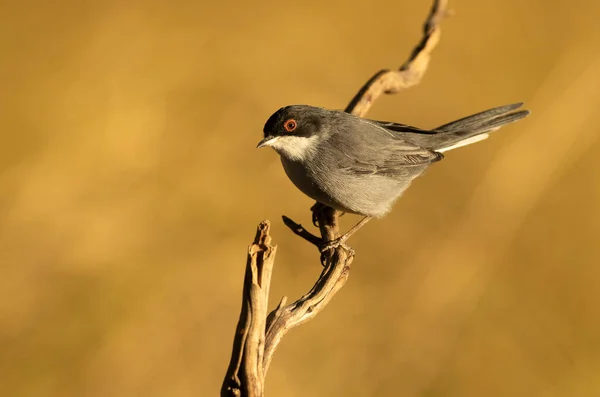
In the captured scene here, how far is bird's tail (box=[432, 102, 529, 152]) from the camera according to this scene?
4477 mm

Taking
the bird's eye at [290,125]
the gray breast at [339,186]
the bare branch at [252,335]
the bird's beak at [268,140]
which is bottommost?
the bare branch at [252,335]

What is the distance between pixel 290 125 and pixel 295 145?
0.15 m

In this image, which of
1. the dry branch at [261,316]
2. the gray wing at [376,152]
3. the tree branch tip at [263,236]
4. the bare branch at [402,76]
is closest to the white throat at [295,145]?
the gray wing at [376,152]

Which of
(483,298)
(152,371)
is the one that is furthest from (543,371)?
(152,371)

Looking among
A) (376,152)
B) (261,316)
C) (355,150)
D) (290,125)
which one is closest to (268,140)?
(290,125)

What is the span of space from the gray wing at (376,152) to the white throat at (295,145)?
0.51ft

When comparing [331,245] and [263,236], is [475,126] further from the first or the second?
[263,236]

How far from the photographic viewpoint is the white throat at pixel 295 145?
391cm

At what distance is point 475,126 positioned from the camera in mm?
4520

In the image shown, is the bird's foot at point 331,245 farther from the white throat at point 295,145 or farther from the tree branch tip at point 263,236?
the tree branch tip at point 263,236

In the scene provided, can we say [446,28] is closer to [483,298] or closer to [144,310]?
[483,298]

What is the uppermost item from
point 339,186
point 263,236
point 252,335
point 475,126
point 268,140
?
point 475,126

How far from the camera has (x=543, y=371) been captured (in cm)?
546

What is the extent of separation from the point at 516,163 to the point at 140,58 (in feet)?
13.4
